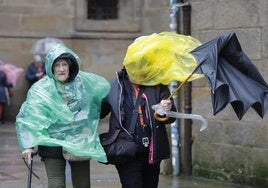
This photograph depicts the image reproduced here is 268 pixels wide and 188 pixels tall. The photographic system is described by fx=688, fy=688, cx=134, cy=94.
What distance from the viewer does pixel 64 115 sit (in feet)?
17.7

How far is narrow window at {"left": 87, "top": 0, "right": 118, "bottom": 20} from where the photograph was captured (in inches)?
→ 706

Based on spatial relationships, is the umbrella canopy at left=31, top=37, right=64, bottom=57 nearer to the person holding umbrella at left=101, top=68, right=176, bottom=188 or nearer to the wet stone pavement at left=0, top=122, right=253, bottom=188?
the wet stone pavement at left=0, top=122, right=253, bottom=188

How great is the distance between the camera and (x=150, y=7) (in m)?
17.8

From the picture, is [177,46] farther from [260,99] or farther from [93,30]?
[93,30]

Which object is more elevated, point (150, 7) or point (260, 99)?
point (150, 7)

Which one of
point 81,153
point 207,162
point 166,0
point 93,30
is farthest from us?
point 93,30

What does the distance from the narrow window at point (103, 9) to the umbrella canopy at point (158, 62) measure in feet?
41.6

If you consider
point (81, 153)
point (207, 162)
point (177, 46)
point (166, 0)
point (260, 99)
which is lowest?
point (207, 162)

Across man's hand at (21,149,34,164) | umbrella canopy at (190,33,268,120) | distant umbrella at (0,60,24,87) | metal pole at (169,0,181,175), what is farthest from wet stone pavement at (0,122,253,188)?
distant umbrella at (0,60,24,87)

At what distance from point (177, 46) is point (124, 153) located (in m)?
0.95

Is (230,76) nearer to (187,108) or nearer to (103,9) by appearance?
(187,108)

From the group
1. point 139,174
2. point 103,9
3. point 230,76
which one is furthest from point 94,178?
point 103,9

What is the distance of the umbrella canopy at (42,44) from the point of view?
16.8m

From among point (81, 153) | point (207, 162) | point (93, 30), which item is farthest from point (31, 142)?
point (93, 30)
